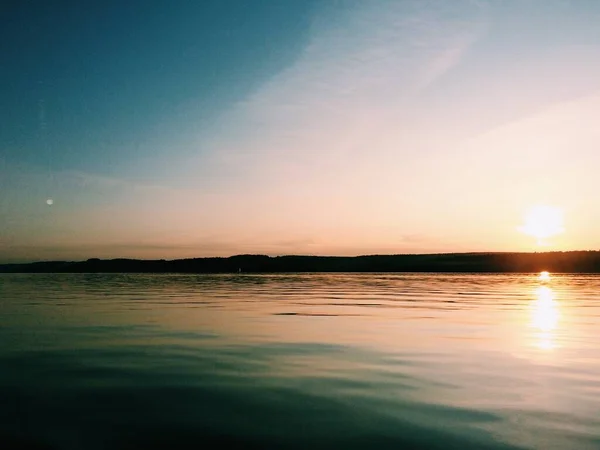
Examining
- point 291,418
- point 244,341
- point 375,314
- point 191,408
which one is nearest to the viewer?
point 291,418

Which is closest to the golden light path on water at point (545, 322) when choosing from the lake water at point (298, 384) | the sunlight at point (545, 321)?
the sunlight at point (545, 321)

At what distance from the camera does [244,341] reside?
19859 millimetres

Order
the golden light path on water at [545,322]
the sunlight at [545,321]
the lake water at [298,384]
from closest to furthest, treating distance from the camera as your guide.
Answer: the lake water at [298,384]
the golden light path on water at [545,322]
the sunlight at [545,321]

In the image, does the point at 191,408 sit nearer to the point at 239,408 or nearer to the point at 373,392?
the point at 239,408

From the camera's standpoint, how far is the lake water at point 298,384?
8836 mm

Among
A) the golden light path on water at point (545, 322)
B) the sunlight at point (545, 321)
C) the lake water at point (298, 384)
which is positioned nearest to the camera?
the lake water at point (298, 384)

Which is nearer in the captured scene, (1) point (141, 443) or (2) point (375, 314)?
(1) point (141, 443)

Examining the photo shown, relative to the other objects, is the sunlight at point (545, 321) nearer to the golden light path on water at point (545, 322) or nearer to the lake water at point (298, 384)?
the golden light path on water at point (545, 322)

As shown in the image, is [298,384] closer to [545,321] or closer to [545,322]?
[545,322]

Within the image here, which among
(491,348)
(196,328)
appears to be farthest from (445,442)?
(196,328)

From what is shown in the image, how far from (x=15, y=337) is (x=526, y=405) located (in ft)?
60.0

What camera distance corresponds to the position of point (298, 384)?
12.8 metres

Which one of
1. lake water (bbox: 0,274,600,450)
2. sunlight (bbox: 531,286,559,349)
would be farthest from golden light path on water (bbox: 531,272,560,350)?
lake water (bbox: 0,274,600,450)

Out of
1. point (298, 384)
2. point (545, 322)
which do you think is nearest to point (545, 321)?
point (545, 322)
